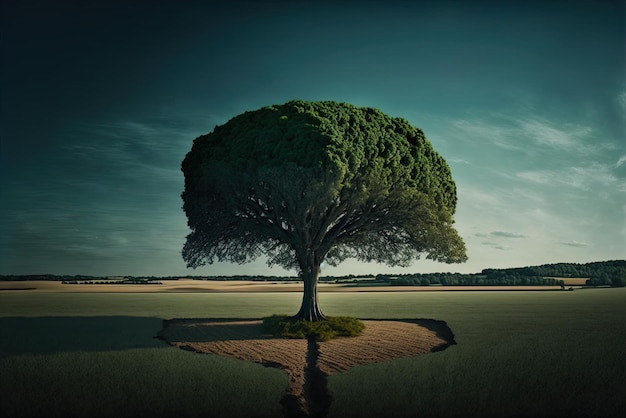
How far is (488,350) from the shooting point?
68.9 ft

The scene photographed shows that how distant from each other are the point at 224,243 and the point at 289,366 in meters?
17.1

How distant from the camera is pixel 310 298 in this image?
2984 cm

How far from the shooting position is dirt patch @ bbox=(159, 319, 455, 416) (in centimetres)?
1677

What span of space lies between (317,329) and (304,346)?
343cm

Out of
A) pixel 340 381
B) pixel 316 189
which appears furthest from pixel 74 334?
pixel 340 381

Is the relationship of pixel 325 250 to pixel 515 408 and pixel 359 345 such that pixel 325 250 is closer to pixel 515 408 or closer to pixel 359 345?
pixel 359 345

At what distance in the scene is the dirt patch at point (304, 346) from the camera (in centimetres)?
1677

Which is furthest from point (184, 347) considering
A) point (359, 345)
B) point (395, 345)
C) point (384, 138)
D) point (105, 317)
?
point (105, 317)

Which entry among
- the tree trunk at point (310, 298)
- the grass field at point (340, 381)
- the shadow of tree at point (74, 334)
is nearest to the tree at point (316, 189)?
the tree trunk at point (310, 298)

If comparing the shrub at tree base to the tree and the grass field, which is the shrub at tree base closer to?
the tree

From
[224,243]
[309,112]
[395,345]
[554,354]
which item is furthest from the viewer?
[224,243]

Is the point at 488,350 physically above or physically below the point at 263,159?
below

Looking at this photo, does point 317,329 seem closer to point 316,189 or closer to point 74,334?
point 316,189

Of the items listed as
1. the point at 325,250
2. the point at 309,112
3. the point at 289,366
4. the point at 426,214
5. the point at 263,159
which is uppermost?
the point at 309,112
